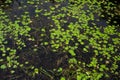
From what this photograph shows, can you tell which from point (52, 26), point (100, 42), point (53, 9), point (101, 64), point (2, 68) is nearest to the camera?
point (2, 68)

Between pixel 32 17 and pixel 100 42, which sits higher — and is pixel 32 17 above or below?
above

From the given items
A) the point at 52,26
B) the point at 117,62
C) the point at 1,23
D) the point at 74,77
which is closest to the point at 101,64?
the point at 117,62

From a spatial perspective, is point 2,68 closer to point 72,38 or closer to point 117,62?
point 72,38

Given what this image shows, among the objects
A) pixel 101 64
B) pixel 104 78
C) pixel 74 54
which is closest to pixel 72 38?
pixel 74 54

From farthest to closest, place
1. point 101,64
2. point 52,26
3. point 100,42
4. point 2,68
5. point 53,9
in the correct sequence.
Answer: point 53,9
point 52,26
point 100,42
point 101,64
point 2,68

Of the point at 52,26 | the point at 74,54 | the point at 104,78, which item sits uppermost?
the point at 52,26

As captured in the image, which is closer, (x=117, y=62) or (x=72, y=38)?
(x=117, y=62)
